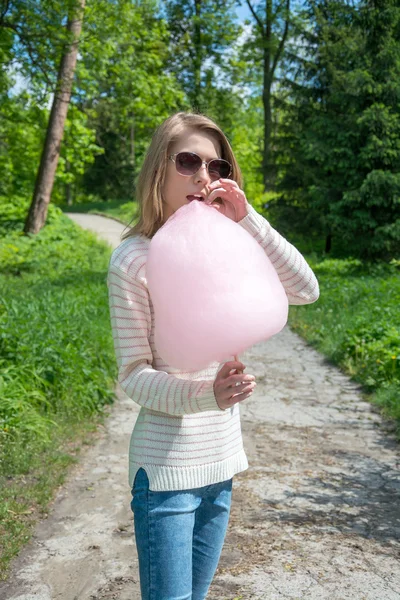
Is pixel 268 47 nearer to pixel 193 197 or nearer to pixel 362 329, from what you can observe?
pixel 362 329

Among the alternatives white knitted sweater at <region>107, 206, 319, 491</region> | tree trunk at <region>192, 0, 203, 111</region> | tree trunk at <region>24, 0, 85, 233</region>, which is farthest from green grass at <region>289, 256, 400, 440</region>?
tree trunk at <region>192, 0, 203, 111</region>

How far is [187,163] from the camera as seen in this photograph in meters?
1.81

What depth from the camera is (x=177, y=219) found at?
1.66 meters

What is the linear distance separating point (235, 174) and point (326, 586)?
199cm

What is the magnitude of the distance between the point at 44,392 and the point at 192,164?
401cm

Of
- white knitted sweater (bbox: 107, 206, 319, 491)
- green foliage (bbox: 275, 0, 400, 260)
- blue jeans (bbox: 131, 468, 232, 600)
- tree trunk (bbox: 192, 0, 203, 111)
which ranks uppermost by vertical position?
tree trunk (bbox: 192, 0, 203, 111)

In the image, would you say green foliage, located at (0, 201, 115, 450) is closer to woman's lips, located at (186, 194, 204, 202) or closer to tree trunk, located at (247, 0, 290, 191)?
woman's lips, located at (186, 194, 204, 202)

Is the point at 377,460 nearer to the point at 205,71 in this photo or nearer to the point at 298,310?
the point at 298,310

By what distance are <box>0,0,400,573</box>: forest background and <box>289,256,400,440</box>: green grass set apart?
0.02 metres

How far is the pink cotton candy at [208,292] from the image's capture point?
1.52 metres

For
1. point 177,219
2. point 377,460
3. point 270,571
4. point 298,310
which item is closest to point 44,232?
point 298,310

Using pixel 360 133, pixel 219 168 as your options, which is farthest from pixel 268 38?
pixel 219 168

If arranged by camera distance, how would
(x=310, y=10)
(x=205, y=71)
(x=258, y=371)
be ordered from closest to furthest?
(x=258, y=371) → (x=310, y=10) → (x=205, y=71)

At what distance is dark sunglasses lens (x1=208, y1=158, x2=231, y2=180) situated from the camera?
6.02 feet
